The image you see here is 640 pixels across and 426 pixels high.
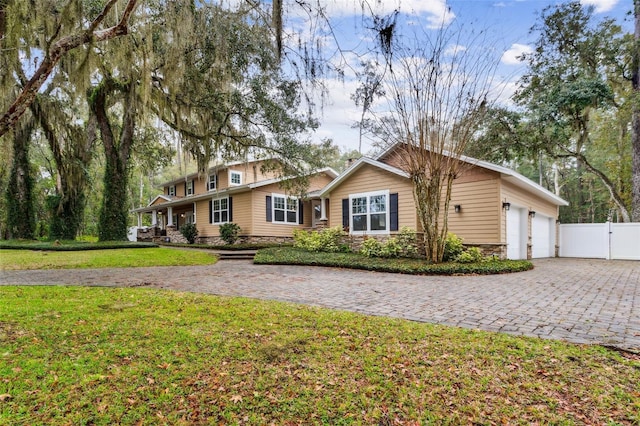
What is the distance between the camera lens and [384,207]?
473 inches

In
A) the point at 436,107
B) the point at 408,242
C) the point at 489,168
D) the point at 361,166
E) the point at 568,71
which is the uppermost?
the point at 568,71

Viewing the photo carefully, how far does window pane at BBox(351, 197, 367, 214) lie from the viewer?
1265 centimetres

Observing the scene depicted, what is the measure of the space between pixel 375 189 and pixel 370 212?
0.92 m

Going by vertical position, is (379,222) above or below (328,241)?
above

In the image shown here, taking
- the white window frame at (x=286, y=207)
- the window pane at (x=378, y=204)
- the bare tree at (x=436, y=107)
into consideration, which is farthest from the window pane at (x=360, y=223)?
the white window frame at (x=286, y=207)

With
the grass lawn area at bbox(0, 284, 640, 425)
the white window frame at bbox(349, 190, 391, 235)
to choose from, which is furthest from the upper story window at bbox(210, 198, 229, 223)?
the grass lawn area at bbox(0, 284, 640, 425)

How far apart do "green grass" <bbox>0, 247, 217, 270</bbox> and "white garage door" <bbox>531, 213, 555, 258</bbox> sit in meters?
12.9

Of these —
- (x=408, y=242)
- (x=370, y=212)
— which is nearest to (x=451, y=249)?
(x=408, y=242)

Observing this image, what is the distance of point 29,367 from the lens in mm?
2527

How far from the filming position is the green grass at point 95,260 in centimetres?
854

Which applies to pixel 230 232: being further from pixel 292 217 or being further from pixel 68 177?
pixel 68 177

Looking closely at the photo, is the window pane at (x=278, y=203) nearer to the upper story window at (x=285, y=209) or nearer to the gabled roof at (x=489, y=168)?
the upper story window at (x=285, y=209)

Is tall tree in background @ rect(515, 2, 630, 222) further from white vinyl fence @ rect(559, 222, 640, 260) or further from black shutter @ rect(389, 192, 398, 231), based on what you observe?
black shutter @ rect(389, 192, 398, 231)

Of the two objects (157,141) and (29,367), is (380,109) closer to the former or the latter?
(29,367)
